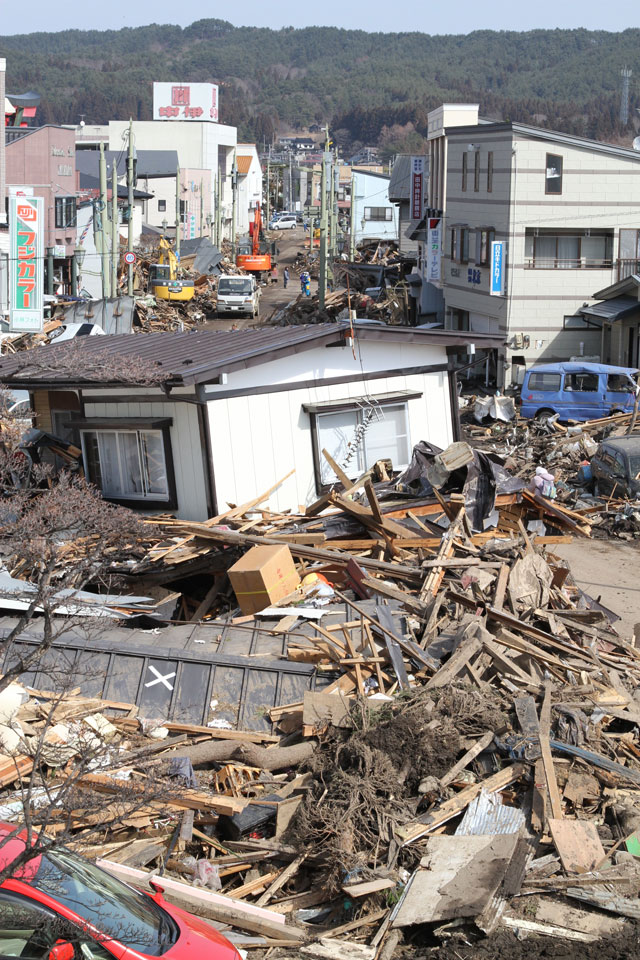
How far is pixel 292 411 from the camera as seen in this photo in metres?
15.7

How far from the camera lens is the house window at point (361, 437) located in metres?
16.0

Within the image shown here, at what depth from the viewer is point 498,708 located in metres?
9.58

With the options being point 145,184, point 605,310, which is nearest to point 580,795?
point 605,310

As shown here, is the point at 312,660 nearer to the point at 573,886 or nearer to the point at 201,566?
the point at 201,566

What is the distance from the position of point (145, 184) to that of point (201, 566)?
263 ft

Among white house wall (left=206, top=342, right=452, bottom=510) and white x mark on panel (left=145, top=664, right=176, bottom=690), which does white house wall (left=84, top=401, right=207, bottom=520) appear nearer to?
white house wall (left=206, top=342, right=452, bottom=510)

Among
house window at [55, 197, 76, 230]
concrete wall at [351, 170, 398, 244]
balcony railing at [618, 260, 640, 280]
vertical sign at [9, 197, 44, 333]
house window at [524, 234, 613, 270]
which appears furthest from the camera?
concrete wall at [351, 170, 398, 244]

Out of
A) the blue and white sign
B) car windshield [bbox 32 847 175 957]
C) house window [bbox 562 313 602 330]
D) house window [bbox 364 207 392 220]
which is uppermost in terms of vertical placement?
house window [bbox 364 207 392 220]

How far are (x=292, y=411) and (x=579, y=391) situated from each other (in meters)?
16.4

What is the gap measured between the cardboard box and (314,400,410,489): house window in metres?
3.67

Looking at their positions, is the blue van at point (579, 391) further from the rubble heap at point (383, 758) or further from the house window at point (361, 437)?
the rubble heap at point (383, 758)

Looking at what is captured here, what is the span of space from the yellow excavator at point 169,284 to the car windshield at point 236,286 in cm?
186

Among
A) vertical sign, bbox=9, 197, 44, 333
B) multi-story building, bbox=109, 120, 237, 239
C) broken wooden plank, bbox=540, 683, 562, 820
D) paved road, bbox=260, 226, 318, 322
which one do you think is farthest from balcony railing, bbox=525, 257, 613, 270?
multi-story building, bbox=109, 120, 237, 239

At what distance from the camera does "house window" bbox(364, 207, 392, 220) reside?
89.2 m
